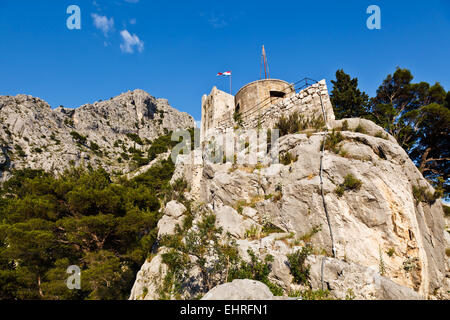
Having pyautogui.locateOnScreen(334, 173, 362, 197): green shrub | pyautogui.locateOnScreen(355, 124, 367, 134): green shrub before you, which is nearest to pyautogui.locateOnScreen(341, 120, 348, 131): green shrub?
pyautogui.locateOnScreen(355, 124, 367, 134): green shrub

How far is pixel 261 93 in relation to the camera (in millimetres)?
15398

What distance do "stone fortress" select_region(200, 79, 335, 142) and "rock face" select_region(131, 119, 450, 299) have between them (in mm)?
1944

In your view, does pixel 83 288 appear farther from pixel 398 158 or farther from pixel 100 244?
pixel 398 158

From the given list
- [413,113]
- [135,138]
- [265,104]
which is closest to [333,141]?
[265,104]

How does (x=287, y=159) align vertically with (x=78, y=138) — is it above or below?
below

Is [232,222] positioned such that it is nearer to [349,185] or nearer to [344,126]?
[349,185]

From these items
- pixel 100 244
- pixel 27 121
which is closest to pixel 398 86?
pixel 100 244

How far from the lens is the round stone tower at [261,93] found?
1519cm

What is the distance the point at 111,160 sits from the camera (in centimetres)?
5619

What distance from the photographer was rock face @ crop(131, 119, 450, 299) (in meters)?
6.27

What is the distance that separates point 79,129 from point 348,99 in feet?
228

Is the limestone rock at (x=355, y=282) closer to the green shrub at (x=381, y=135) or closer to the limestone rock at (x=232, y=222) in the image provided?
the limestone rock at (x=232, y=222)

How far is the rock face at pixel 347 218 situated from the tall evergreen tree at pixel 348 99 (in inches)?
404

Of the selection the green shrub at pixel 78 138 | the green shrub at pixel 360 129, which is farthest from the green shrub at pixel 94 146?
the green shrub at pixel 360 129
